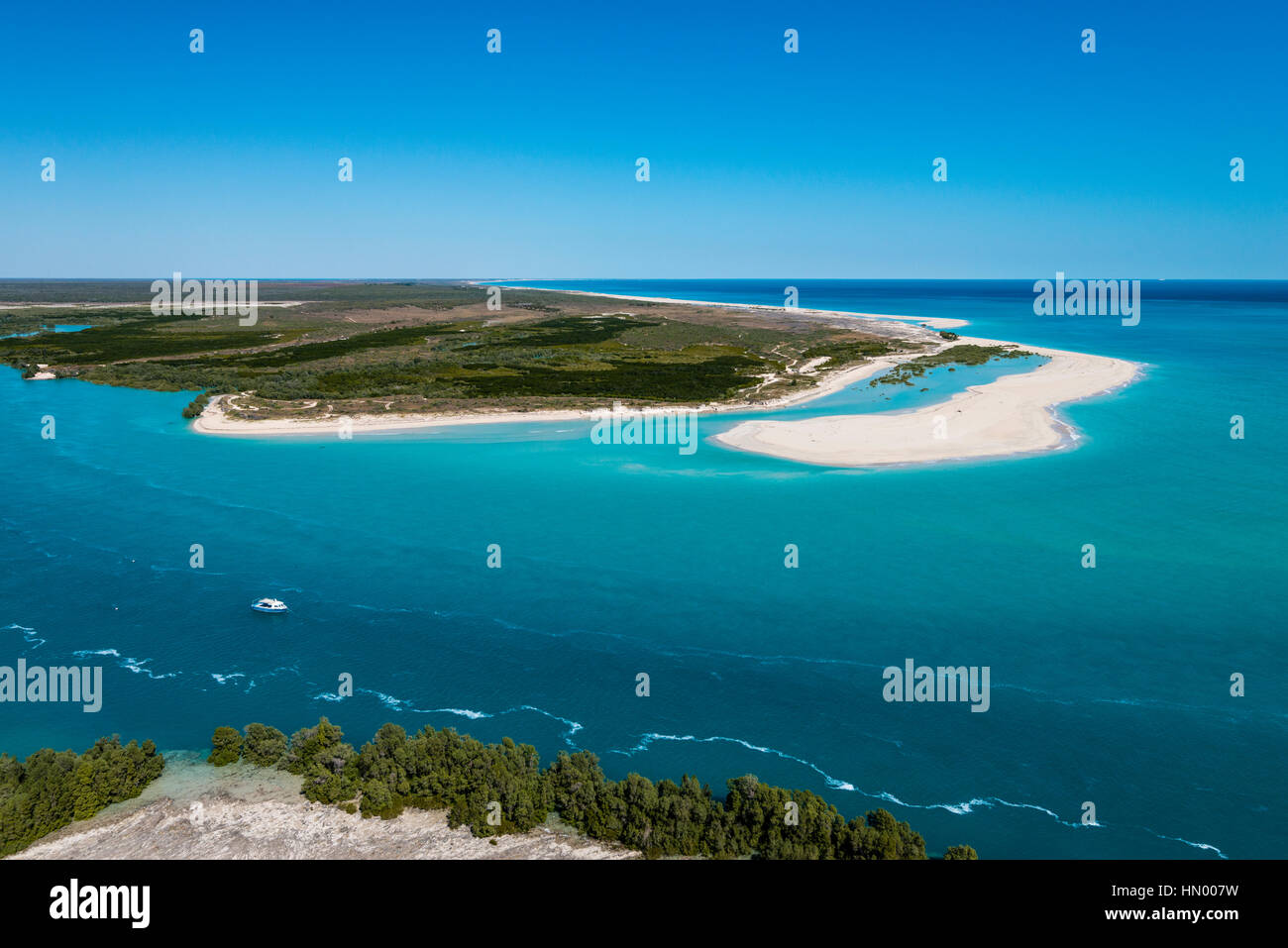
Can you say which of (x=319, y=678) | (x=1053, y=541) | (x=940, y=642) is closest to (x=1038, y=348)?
(x=1053, y=541)

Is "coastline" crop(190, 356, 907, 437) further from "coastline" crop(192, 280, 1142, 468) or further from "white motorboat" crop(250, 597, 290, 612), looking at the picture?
"white motorboat" crop(250, 597, 290, 612)

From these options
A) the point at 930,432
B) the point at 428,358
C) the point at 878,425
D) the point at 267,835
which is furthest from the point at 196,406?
the point at 930,432

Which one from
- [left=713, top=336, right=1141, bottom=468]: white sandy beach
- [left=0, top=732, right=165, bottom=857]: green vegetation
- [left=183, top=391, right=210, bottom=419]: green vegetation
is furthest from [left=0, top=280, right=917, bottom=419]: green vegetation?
[left=0, top=732, right=165, bottom=857]: green vegetation

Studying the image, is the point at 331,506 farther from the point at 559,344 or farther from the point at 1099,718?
the point at 559,344

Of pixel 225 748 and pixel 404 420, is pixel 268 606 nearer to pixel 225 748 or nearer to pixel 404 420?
pixel 225 748

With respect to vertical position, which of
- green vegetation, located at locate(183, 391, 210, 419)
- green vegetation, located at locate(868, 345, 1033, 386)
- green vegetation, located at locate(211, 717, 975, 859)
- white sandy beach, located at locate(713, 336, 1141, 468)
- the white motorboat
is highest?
green vegetation, located at locate(868, 345, 1033, 386)

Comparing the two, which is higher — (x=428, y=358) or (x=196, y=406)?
(x=428, y=358)

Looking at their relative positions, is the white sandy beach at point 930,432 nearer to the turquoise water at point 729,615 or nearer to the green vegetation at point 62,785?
the turquoise water at point 729,615
